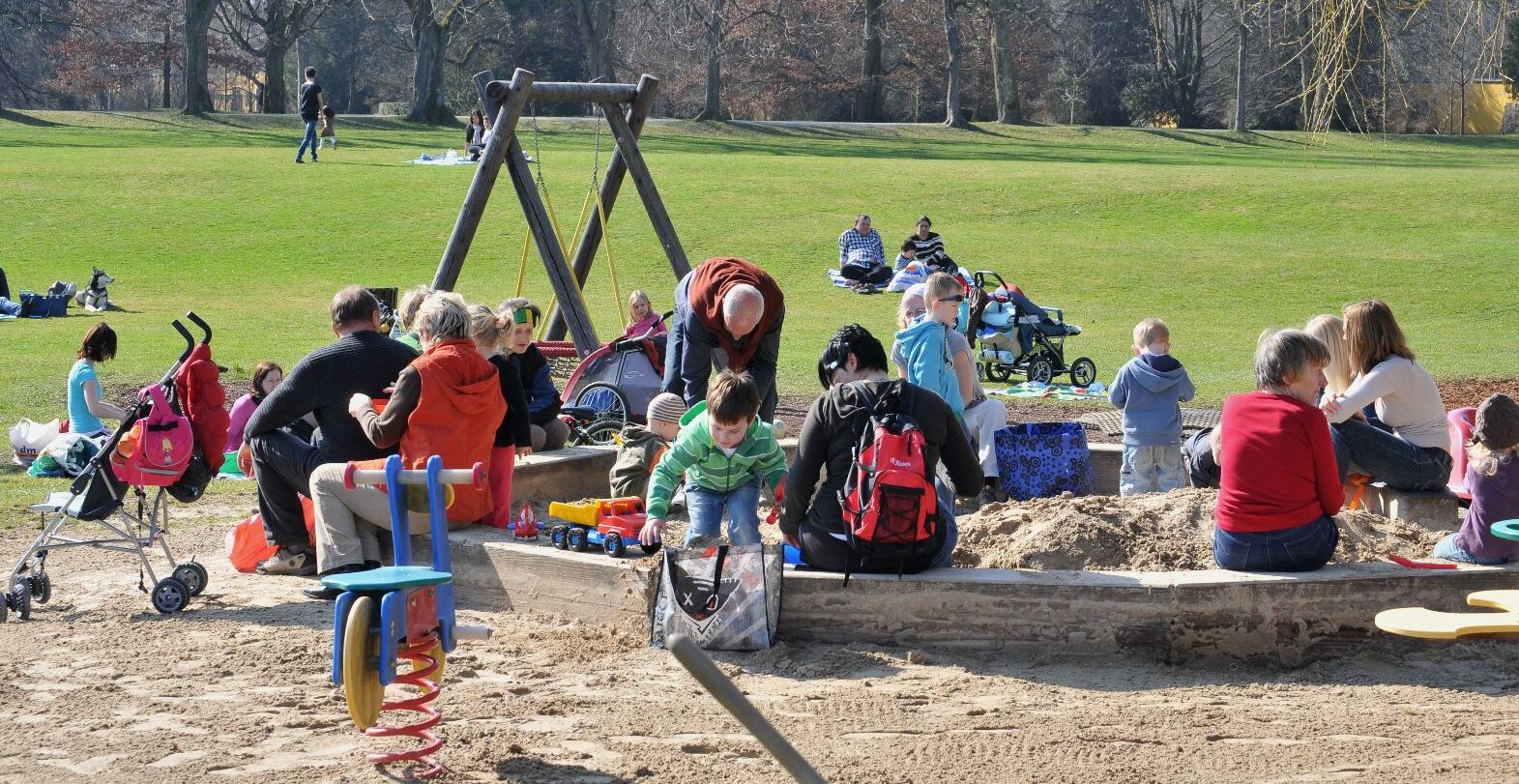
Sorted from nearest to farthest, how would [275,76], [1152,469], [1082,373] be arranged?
[1152,469], [1082,373], [275,76]

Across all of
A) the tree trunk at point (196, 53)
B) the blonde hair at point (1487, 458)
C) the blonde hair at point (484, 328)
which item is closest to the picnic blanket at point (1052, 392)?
the blonde hair at point (484, 328)

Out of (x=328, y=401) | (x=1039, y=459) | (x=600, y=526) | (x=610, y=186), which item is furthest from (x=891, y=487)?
(x=610, y=186)

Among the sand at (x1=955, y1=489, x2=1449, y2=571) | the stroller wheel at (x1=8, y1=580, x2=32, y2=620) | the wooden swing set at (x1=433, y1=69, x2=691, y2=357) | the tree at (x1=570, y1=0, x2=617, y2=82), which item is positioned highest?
the tree at (x1=570, y1=0, x2=617, y2=82)

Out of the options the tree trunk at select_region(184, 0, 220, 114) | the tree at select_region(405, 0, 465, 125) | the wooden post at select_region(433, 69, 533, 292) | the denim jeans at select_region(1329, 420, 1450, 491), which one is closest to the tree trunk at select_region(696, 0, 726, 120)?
the tree at select_region(405, 0, 465, 125)

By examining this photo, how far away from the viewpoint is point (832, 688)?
572cm

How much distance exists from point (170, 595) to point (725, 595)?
8.37ft

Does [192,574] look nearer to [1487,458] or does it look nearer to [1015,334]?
[1487,458]

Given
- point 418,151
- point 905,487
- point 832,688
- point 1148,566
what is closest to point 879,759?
point 832,688

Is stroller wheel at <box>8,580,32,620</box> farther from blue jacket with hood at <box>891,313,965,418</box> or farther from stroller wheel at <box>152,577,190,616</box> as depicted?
blue jacket with hood at <box>891,313,965,418</box>

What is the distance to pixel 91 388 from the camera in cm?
801

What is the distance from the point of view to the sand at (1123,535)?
6793 millimetres

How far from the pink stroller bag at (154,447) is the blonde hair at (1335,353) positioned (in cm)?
530

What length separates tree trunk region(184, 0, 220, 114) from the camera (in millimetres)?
48844

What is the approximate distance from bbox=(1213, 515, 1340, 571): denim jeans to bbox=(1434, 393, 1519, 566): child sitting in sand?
0.76m
